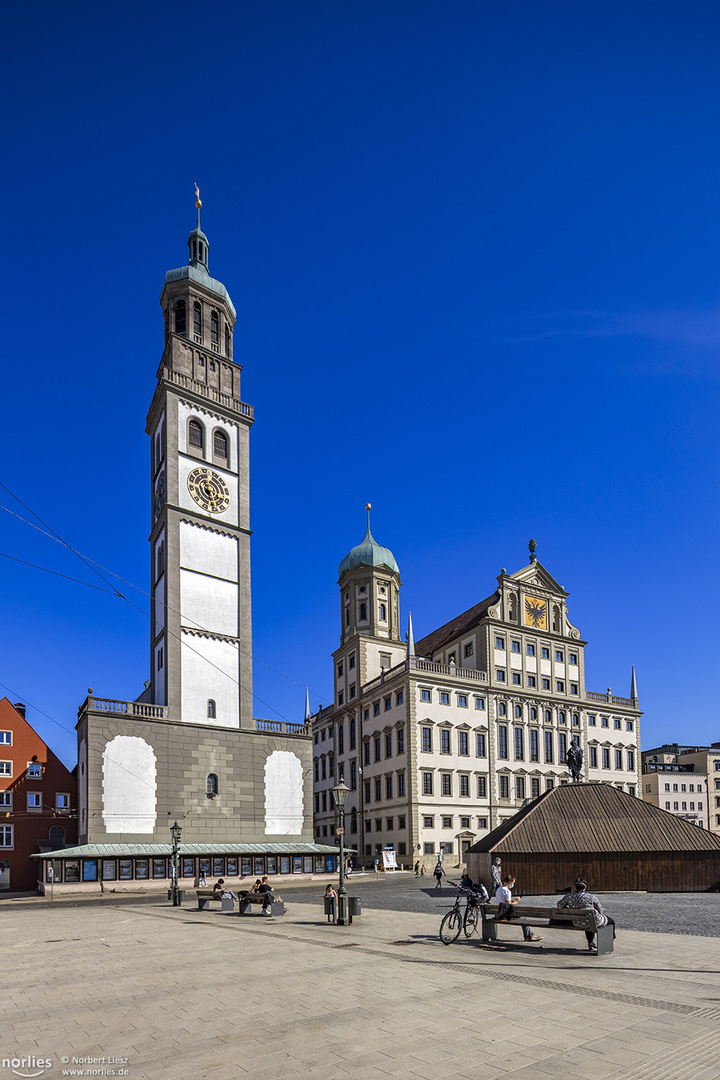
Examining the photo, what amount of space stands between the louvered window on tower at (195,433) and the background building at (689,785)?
69.8 m

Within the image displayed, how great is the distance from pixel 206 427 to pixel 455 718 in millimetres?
30197

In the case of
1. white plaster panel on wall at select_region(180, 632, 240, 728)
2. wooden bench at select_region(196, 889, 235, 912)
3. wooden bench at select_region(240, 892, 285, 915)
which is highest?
white plaster panel on wall at select_region(180, 632, 240, 728)

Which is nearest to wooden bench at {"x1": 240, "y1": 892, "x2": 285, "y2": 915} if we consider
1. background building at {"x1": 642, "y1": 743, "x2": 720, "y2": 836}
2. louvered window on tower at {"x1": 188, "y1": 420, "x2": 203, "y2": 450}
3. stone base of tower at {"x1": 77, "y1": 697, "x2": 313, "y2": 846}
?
stone base of tower at {"x1": 77, "y1": 697, "x2": 313, "y2": 846}

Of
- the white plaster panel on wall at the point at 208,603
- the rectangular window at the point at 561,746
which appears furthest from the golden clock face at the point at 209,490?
the rectangular window at the point at 561,746

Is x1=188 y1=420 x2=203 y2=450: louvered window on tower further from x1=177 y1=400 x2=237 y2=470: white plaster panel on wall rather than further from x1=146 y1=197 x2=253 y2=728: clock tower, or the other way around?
x1=177 y1=400 x2=237 y2=470: white plaster panel on wall

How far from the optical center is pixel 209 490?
5344cm

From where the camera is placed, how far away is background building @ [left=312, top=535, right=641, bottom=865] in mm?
64750

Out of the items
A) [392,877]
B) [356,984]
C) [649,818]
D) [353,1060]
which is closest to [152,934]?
[356,984]

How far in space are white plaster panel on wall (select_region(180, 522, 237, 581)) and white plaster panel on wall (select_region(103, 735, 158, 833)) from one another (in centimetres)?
1115

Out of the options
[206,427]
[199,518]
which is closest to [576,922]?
[199,518]

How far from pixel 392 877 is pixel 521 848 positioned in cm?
2659

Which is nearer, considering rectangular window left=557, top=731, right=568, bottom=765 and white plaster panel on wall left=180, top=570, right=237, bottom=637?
white plaster panel on wall left=180, top=570, right=237, bottom=637

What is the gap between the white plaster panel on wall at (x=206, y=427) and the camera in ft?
174

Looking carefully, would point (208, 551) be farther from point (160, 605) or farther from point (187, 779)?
point (187, 779)
